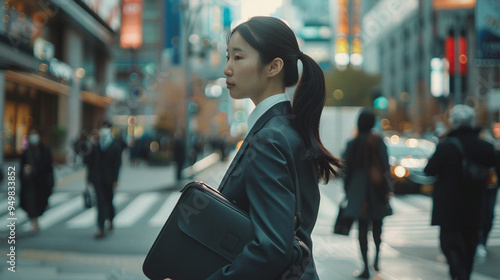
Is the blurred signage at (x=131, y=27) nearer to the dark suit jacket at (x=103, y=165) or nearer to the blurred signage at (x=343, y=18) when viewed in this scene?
the dark suit jacket at (x=103, y=165)

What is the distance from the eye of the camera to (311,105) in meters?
1.79

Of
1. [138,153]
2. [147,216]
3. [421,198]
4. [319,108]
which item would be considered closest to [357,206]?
[319,108]

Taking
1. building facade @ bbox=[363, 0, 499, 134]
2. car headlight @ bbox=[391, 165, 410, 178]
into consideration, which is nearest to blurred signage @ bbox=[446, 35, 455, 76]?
building facade @ bbox=[363, 0, 499, 134]

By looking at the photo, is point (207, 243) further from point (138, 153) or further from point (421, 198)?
point (138, 153)

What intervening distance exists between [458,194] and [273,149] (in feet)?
12.8

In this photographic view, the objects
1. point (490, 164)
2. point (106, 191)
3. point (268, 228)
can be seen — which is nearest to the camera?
point (268, 228)

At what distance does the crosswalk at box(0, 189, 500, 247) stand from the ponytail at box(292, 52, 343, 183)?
7012mm

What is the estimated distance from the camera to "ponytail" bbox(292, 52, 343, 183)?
1753 millimetres

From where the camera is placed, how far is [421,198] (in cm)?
1493

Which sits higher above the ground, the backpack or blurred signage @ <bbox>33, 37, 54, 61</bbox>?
blurred signage @ <bbox>33, 37, 54, 61</bbox>

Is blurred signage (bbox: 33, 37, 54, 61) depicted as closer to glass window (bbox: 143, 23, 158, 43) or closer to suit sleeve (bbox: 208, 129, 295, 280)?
suit sleeve (bbox: 208, 129, 295, 280)

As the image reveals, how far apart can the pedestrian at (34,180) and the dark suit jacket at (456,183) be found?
21.5 ft

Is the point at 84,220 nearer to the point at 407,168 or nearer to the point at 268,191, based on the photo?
the point at 407,168

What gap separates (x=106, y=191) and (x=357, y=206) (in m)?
Answer: 4.62
